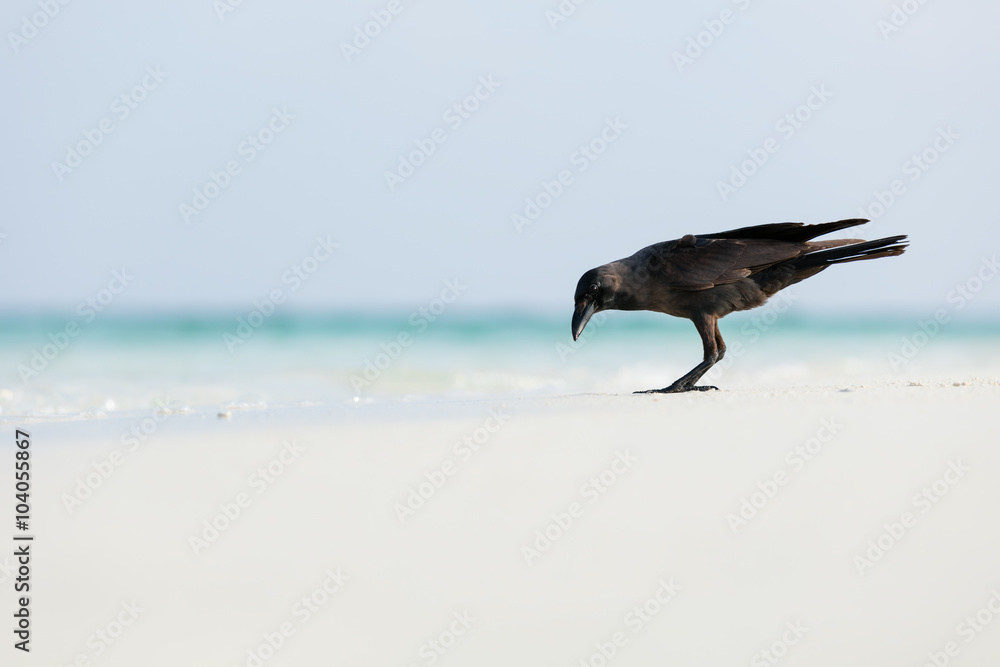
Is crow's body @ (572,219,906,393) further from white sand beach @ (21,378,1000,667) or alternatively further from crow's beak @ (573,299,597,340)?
white sand beach @ (21,378,1000,667)

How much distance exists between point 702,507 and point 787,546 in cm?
53

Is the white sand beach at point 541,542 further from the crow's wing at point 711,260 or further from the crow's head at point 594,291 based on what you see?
the crow's wing at point 711,260

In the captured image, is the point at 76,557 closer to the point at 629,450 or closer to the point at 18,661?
the point at 18,661

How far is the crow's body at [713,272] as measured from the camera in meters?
6.67

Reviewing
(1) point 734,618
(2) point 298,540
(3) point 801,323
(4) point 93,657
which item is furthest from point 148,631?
(3) point 801,323

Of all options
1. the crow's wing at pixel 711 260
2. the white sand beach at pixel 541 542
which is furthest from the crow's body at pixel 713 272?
the white sand beach at pixel 541 542

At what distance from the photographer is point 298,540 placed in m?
3.67

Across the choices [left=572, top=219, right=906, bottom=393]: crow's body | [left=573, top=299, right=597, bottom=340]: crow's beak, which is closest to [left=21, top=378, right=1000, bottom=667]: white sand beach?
[left=573, top=299, right=597, bottom=340]: crow's beak

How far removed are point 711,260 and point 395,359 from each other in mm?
9840

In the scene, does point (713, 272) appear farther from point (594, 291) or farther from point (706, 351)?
point (594, 291)

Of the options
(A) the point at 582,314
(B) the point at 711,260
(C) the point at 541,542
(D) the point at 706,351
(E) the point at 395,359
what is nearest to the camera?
(C) the point at 541,542

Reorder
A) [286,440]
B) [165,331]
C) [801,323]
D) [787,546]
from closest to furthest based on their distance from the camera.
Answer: [787,546], [286,440], [165,331], [801,323]

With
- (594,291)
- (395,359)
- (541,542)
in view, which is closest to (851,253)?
(594,291)

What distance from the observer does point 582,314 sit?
21.6ft
